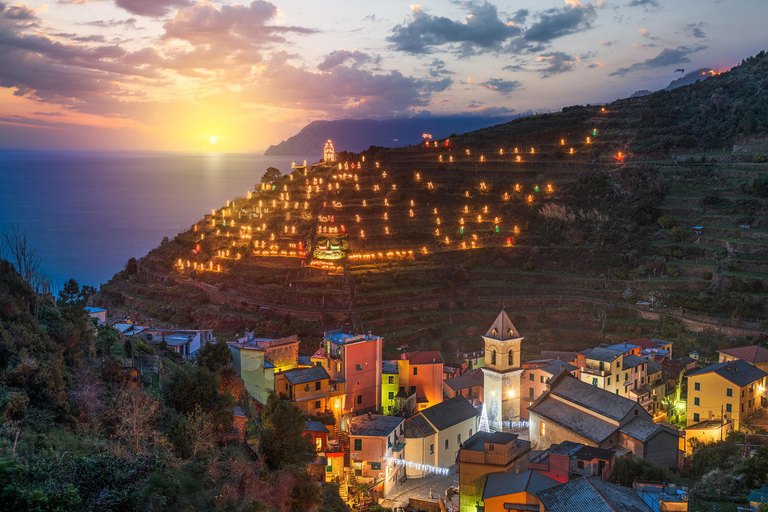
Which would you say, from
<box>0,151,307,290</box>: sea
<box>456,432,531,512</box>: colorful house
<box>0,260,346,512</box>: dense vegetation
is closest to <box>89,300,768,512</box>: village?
<box>456,432,531,512</box>: colorful house

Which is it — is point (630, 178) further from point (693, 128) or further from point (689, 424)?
point (689, 424)

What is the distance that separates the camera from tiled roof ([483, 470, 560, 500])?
1539cm

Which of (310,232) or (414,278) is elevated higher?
(310,232)

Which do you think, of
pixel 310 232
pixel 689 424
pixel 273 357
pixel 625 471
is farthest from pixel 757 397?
pixel 310 232

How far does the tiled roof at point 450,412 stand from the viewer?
21.3 m

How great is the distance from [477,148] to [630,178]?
15.1m

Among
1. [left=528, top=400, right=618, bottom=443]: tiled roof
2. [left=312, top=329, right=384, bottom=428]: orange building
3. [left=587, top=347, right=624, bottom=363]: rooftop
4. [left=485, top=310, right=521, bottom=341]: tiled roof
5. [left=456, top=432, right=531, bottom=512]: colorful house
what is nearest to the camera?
[left=456, top=432, right=531, bottom=512]: colorful house

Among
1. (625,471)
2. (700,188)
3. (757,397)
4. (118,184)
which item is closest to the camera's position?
(625,471)

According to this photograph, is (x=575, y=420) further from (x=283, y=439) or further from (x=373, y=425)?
(x=283, y=439)

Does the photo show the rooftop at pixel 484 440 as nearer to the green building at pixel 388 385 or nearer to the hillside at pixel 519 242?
the green building at pixel 388 385

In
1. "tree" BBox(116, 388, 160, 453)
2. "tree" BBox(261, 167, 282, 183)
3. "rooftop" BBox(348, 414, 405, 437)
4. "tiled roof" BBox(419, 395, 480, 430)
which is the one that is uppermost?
"tree" BBox(261, 167, 282, 183)

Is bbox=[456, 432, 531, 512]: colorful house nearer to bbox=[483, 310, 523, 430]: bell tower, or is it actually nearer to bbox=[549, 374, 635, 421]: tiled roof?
bbox=[549, 374, 635, 421]: tiled roof

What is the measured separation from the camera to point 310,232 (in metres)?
39.5

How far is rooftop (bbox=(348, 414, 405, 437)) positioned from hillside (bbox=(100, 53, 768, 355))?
9.63 meters
